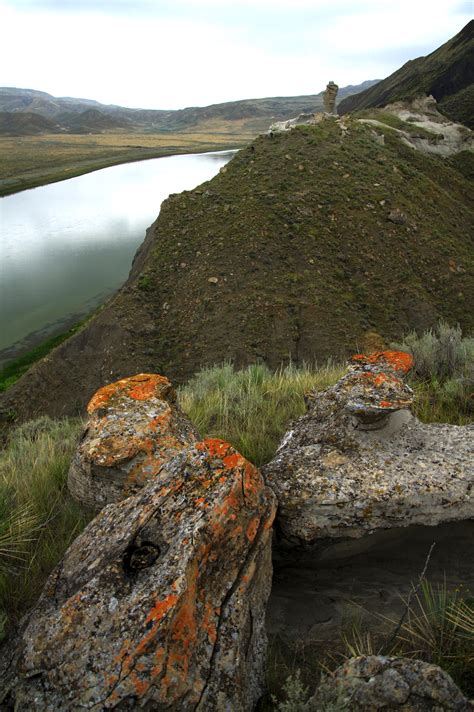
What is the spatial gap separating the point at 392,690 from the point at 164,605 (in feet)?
3.13

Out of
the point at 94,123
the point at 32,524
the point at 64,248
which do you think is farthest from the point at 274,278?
the point at 94,123

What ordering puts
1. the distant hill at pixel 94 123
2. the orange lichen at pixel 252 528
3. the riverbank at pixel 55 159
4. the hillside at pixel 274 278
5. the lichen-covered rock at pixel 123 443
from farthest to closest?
the distant hill at pixel 94 123 → the riverbank at pixel 55 159 → the hillside at pixel 274 278 → the lichen-covered rock at pixel 123 443 → the orange lichen at pixel 252 528

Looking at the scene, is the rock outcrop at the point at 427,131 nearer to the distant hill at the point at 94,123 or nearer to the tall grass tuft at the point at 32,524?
the tall grass tuft at the point at 32,524

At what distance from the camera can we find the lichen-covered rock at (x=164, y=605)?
6.07 feet

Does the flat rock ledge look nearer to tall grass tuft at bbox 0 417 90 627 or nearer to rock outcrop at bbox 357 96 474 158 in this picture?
tall grass tuft at bbox 0 417 90 627

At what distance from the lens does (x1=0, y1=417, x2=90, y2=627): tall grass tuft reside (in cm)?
263

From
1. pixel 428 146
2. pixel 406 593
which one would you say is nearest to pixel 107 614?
pixel 406 593

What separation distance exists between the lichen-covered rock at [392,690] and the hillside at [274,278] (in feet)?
35.7

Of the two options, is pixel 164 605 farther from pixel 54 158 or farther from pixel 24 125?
pixel 24 125

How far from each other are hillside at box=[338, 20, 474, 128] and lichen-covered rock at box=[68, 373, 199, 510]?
44.2 meters

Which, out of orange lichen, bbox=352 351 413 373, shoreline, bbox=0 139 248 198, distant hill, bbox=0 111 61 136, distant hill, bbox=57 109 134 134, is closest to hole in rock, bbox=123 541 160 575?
orange lichen, bbox=352 351 413 373

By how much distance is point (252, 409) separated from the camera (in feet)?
15.9

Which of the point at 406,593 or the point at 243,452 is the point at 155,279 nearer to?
the point at 243,452

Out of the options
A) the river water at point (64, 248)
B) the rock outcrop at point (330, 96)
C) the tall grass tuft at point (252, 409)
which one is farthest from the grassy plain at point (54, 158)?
the tall grass tuft at point (252, 409)
